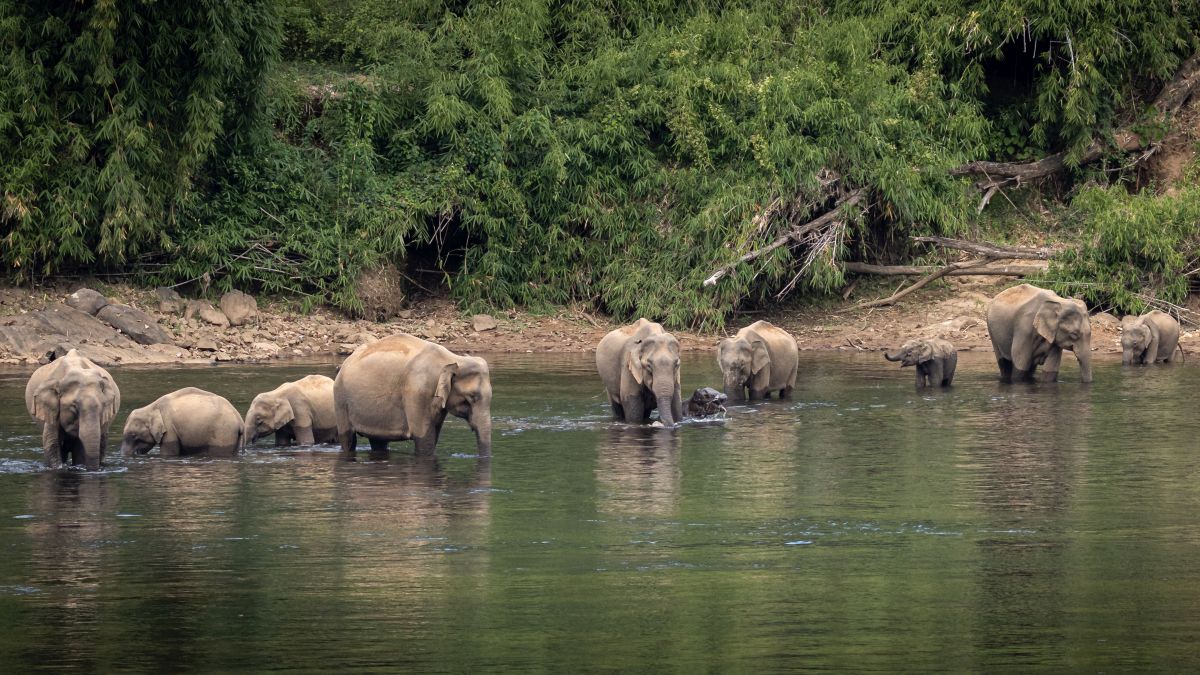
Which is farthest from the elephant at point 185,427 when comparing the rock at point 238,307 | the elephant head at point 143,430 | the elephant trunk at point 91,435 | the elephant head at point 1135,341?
the elephant head at point 1135,341

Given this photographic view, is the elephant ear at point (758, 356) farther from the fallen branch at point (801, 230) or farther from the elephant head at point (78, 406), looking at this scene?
the elephant head at point (78, 406)

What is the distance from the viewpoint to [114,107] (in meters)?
30.2

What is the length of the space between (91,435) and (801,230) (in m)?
18.9

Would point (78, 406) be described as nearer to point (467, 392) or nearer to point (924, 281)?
point (467, 392)

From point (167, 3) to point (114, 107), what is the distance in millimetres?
1894

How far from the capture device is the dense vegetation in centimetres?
3061

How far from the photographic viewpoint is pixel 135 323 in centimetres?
2973

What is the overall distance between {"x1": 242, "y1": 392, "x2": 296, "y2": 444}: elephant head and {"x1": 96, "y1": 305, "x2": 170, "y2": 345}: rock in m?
10.9

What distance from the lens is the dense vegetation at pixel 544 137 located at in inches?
1205

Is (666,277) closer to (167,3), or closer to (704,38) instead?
(704,38)

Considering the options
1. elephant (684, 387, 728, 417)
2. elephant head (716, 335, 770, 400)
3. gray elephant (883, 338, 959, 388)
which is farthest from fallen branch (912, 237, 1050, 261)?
elephant (684, 387, 728, 417)

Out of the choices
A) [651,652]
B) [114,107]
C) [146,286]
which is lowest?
[651,652]

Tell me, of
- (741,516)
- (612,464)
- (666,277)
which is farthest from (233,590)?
(666,277)

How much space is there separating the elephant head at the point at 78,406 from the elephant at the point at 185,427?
3.07 ft
